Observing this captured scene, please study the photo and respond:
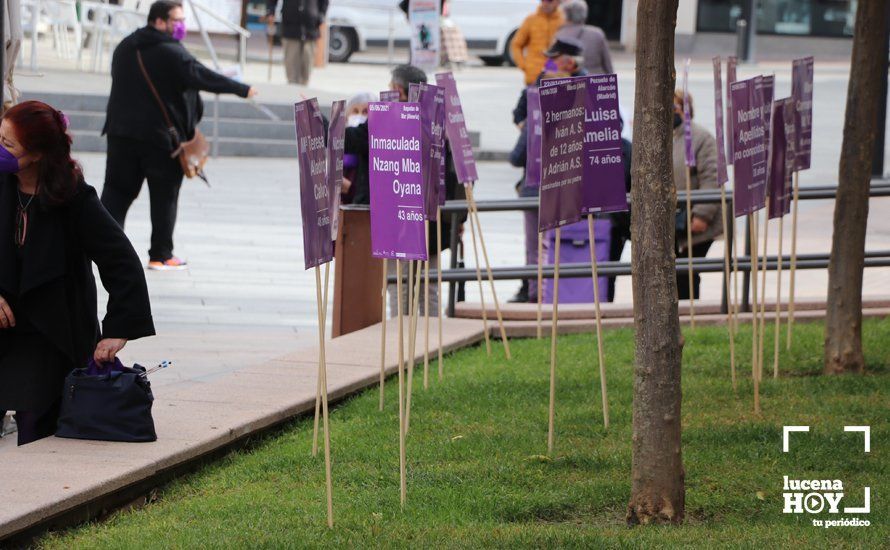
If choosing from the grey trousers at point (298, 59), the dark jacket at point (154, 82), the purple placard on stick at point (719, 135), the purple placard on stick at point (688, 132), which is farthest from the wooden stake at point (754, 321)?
the grey trousers at point (298, 59)

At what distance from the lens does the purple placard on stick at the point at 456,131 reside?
A: 29.2 feet

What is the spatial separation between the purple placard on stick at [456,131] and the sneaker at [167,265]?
421cm

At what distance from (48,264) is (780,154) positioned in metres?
4.12

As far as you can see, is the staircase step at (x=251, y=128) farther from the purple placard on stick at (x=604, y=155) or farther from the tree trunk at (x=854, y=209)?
the purple placard on stick at (x=604, y=155)

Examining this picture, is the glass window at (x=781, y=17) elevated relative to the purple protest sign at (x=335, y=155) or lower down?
elevated

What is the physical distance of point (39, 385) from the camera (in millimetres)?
6324

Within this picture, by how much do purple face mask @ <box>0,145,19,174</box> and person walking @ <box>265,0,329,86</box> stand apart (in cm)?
1826

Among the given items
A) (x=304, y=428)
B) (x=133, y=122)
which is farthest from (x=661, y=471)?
(x=133, y=122)

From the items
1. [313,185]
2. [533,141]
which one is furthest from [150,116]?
[313,185]

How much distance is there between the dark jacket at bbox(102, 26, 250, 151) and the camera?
12.3 metres

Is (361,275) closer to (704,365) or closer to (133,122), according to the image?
(704,365)

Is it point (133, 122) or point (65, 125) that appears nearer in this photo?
point (65, 125)

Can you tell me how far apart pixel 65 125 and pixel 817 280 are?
325 inches

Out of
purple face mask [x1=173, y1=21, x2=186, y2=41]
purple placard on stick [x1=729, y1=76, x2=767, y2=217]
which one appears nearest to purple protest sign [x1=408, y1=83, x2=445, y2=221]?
purple placard on stick [x1=729, y1=76, x2=767, y2=217]
